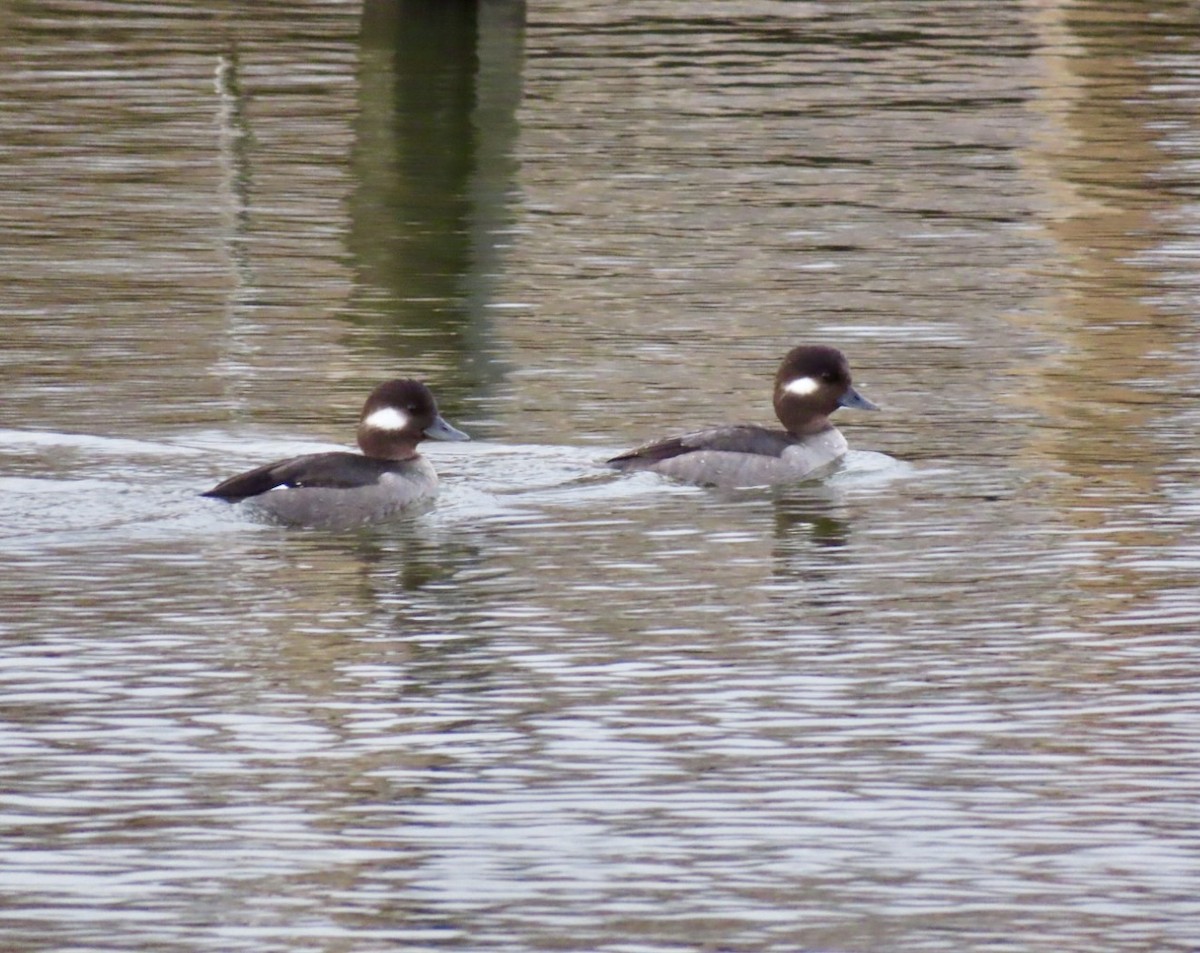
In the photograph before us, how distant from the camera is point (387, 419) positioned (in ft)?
43.1

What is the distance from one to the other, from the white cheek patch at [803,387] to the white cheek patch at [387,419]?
1.98 m

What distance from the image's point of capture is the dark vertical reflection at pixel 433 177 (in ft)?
55.2

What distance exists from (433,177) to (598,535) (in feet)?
34.0

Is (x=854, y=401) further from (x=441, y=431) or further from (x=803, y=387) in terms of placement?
(x=441, y=431)

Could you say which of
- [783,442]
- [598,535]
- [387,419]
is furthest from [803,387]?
[598,535]

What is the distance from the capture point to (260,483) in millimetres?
12227

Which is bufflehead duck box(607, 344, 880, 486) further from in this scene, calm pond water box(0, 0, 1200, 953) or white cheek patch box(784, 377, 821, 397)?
calm pond water box(0, 0, 1200, 953)

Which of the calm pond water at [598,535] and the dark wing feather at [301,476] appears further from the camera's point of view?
the dark wing feather at [301,476]

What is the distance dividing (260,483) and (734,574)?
7.05 ft

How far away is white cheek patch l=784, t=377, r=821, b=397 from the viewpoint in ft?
45.8

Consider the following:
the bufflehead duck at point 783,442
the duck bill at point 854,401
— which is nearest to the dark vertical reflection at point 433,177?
the bufflehead duck at point 783,442

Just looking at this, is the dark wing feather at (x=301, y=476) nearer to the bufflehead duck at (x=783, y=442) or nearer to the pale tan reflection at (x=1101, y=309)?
the bufflehead duck at (x=783, y=442)

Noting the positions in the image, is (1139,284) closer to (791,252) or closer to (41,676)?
(791,252)

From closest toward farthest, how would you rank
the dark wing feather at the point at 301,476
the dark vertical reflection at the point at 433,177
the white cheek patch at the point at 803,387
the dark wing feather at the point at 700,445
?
the dark wing feather at the point at 301,476 → the dark wing feather at the point at 700,445 → the white cheek patch at the point at 803,387 → the dark vertical reflection at the point at 433,177
